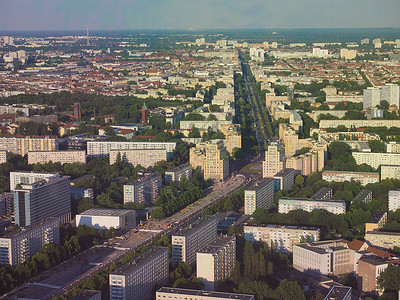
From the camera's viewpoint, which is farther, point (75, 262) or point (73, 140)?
point (73, 140)

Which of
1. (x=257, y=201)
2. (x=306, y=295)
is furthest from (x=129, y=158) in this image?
(x=306, y=295)

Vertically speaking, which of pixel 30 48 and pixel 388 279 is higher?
pixel 30 48

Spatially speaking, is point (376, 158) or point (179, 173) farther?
point (376, 158)

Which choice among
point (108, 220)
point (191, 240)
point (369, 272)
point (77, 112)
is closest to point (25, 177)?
point (108, 220)

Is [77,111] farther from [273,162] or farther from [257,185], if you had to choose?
[257,185]

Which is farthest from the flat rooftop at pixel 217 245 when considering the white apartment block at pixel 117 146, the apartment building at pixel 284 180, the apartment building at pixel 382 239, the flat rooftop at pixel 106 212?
the white apartment block at pixel 117 146

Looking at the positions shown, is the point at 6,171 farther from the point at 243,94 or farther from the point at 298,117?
the point at 243,94
